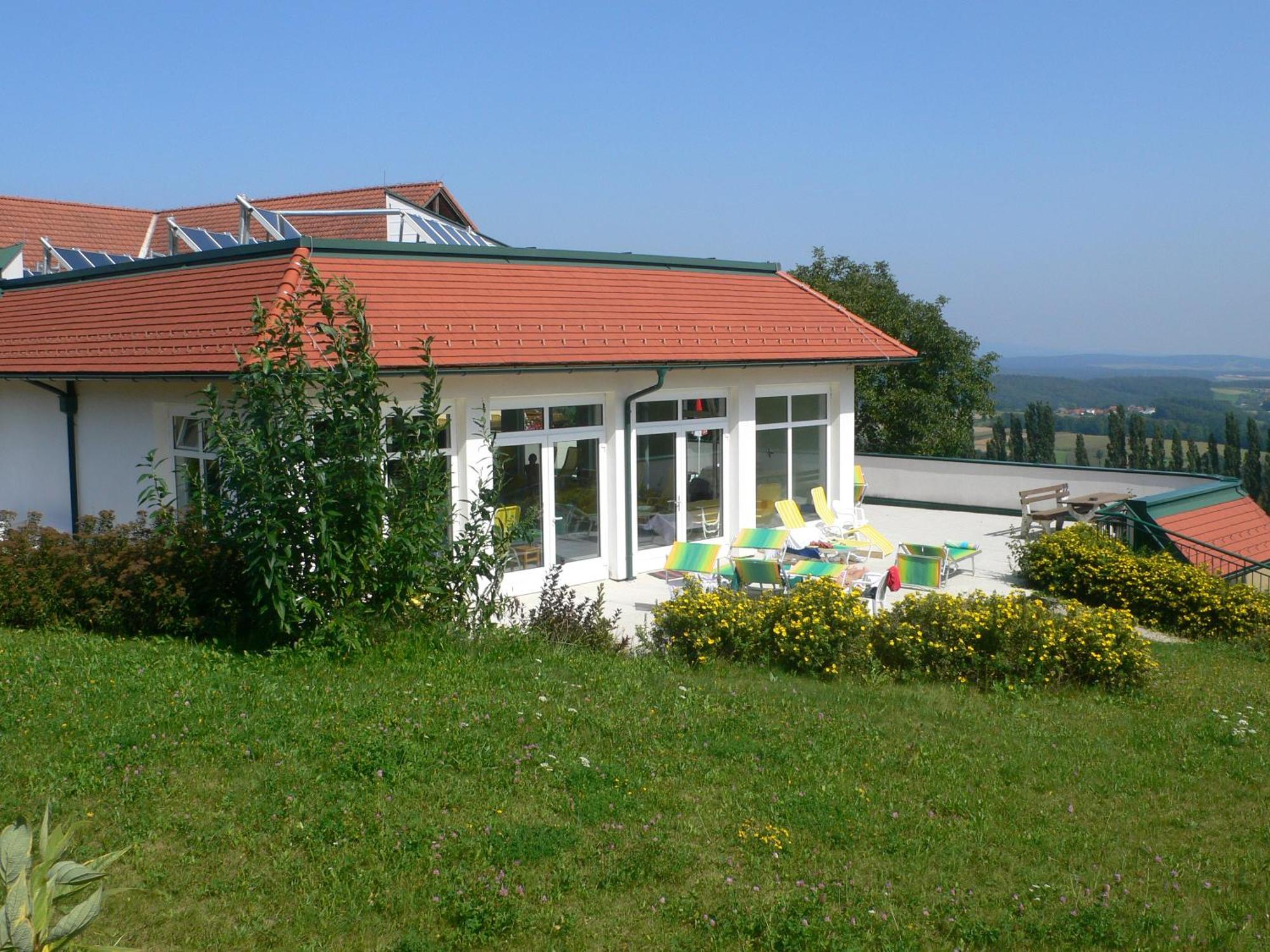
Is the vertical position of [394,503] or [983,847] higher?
[394,503]

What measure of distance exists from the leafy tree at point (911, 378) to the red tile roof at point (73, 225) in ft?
67.4

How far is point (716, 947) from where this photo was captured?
479cm

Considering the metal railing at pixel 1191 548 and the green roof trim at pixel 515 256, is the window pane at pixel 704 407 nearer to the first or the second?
the green roof trim at pixel 515 256

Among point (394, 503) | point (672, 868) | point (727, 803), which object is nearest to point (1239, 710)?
point (727, 803)

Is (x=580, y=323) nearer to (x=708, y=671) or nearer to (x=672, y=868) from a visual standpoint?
(x=708, y=671)

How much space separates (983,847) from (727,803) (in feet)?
4.50

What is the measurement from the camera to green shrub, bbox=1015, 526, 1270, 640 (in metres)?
13.9

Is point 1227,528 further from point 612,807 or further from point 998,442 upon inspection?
point 998,442

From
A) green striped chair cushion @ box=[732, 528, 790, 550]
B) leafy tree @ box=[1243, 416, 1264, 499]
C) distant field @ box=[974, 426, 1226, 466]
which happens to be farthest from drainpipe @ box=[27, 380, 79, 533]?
leafy tree @ box=[1243, 416, 1264, 499]

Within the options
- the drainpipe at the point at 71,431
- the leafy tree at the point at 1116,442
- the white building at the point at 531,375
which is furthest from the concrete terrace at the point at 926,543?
the leafy tree at the point at 1116,442

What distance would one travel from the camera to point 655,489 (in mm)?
15797

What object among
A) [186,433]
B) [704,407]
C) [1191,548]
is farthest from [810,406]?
[186,433]

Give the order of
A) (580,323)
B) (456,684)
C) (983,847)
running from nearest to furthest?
(983,847)
(456,684)
(580,323)

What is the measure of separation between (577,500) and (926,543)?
7050mm
